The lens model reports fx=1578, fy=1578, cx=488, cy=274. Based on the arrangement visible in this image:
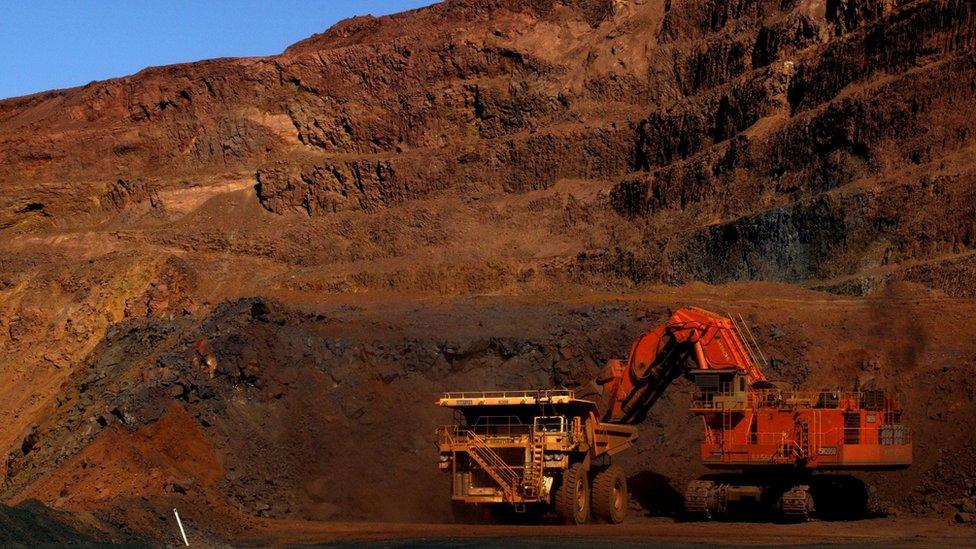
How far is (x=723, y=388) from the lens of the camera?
117ft

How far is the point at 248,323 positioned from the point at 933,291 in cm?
2231

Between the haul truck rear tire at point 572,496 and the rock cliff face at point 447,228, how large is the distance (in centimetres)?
636

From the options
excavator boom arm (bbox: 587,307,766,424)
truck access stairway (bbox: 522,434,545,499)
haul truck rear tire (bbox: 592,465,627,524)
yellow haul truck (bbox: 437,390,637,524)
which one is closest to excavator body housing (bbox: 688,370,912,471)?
excavator boom arm (bbox: 587,307,766,424)

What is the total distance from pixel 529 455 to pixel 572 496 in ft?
4.38

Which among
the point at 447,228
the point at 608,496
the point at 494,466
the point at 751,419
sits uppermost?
the point at 447,228

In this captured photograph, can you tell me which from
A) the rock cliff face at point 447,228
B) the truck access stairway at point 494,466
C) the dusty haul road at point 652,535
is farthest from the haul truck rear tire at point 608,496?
the rock cliff face at point 447,228

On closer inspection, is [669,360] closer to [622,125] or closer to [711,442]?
[711,442]

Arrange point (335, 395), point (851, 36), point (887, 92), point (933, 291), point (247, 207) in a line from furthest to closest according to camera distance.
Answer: point (247, 207)
point (851, 36)
point (887, 92)
point (933, 291)
point (335, 395)

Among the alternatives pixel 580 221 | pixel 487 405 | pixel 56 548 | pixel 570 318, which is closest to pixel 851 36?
pixel 580 221

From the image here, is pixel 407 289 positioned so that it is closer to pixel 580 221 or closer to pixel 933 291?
pixel 580 221

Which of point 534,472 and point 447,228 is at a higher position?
point 447,228

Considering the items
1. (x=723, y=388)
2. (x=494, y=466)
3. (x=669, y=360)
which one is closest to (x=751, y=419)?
(x=723, y=388)

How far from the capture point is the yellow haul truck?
34594mm

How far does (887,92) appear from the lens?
61469 mm
